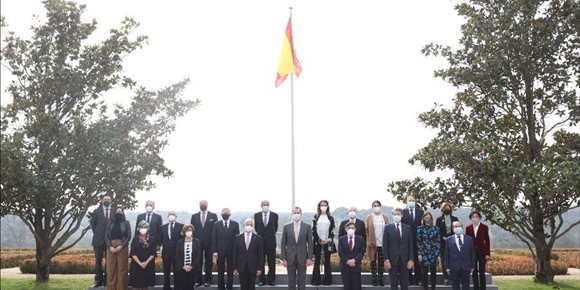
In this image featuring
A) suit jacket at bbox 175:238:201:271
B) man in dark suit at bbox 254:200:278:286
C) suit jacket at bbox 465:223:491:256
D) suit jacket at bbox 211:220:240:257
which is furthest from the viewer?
man in dark suit at bbox 254:200:278:286

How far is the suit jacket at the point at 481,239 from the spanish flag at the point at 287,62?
7738 mm

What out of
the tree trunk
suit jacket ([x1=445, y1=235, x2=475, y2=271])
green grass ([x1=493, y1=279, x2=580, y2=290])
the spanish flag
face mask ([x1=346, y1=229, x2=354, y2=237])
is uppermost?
the spanish flag

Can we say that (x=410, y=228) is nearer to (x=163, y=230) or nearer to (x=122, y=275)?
(x=163, y=230)

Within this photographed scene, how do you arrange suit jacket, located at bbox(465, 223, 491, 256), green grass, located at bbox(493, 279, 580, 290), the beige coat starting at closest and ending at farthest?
suit jacket, located at bbox(465, 223, 491, 256)
the beige coat
green grass, located at bbox(493, 279, 580, 290)

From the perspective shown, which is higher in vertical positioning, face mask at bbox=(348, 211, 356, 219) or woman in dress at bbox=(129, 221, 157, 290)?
face mask at bbox=(348, 211, 356, 219)

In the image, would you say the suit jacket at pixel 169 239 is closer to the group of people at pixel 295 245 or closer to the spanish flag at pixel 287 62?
the group of people at pixel 295 245

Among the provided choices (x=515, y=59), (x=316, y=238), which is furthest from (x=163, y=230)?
(x=515, y=59)

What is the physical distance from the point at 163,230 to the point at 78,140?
596 centimetres

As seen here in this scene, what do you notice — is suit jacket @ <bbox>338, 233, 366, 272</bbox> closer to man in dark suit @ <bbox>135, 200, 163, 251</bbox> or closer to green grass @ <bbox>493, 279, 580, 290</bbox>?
man in dark suit @ <bbox>135, 200, 163, 251</bbox>

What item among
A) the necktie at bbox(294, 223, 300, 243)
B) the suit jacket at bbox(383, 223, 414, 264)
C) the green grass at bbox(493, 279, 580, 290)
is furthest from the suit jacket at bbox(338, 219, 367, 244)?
the green grass at bbox(493, 279, 580, 290)

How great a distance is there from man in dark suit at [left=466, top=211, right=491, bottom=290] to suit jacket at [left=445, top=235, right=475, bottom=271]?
57cm

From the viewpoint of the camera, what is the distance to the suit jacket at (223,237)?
12.6 m

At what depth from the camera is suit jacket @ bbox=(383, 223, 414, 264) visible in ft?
39.2

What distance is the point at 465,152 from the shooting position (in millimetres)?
16047
